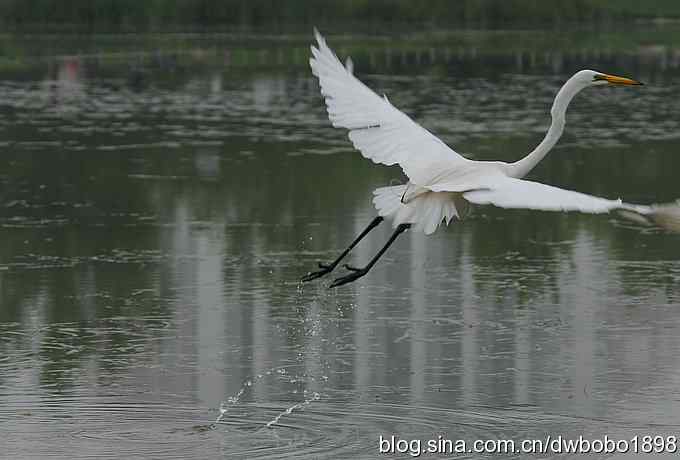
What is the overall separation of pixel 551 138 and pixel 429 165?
66 cm

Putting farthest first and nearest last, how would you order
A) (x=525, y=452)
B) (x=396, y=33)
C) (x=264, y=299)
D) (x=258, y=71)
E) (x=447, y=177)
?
(x=396, y=33), (x=258, y=71), (x=264, y=299), (x=447, y=177), (x=525, y=452)

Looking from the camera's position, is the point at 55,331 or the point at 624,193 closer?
the point at 55,331

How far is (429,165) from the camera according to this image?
29.2 ft

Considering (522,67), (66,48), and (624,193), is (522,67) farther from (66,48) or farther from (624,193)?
(624,193)

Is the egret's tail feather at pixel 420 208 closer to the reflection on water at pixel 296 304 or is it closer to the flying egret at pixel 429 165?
the flying egret at pixel 429 165

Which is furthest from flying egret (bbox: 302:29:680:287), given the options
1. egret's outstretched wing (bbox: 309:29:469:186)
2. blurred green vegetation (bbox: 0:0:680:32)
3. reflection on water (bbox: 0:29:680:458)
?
blurred green vegetation (bbox: 0:0:680:32)

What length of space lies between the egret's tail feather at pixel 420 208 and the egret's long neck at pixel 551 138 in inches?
15.1

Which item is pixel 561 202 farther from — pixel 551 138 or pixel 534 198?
pixel 551 138

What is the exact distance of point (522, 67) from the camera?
1345 inches

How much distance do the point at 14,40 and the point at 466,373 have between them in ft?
111

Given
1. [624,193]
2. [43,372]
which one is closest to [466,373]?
[43,372]

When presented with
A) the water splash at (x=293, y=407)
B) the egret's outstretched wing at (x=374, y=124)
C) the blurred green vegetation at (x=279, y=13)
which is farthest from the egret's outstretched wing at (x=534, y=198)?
the blurred green vegetation at (x=279, y=13)

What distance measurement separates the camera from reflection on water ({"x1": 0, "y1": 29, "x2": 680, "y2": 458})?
8.33 m

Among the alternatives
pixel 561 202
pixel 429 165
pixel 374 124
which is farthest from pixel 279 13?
pixel 561 202
